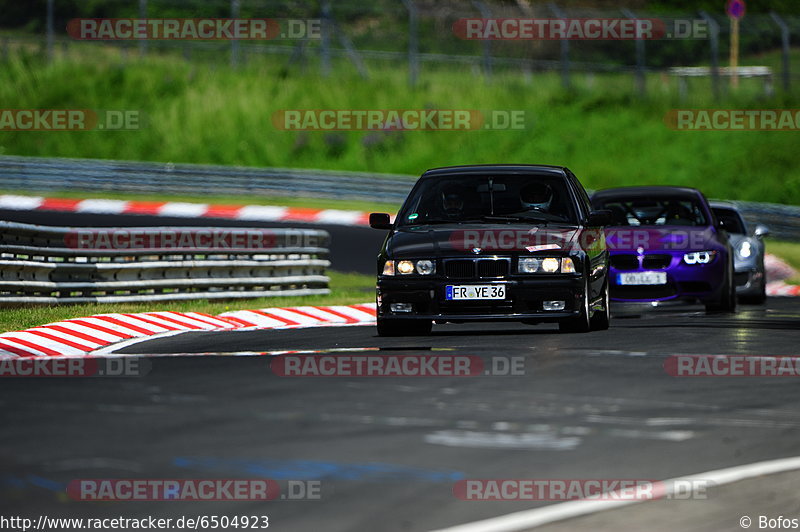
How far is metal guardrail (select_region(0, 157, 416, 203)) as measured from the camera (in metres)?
36.8

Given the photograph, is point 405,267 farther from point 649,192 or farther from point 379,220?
point 649,192

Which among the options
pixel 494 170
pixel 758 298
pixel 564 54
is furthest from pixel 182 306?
pixel 564 54

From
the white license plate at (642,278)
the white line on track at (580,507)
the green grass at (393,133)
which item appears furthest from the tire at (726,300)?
the green grass at (393,133)

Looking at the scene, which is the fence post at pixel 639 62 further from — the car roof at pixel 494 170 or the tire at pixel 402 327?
the tire at pixel 402 327

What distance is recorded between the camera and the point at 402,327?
13344 mm

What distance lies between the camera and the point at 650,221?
1784 cm

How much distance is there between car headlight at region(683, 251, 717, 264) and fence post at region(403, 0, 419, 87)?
21.3 meters

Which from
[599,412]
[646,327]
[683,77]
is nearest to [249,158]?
[683,77]

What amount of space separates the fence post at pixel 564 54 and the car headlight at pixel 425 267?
2417 centimetres

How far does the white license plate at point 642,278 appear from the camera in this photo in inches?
655

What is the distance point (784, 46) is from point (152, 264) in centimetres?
Answer: 2260

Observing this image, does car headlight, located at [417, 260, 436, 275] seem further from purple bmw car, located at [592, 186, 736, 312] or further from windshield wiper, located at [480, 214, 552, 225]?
purple bmw car, located at [592, 186, 736, 312]

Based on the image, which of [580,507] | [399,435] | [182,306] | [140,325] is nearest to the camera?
[580,507]

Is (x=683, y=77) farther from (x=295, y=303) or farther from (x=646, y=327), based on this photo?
(x=646, y=327)
